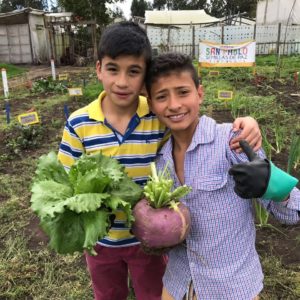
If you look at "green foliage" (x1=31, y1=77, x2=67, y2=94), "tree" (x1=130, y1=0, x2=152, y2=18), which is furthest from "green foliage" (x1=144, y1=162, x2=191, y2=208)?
"tree" (x1=130, y1=0, x2=152, y2=18)

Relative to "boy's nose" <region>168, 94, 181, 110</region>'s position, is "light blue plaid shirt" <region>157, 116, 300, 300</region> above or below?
→ below

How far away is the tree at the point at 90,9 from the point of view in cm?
1806

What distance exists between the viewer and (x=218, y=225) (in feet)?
4.84

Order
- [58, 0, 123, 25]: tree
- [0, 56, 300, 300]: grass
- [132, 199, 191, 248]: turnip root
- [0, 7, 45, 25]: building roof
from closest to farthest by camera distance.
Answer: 1. [132, 199, 191, 248]: turnip root
2. [0, 56, 300, 300]: grass
3. [0, 7, 45, 25]: building roof
4. [58, 0, 123, 25]: tree

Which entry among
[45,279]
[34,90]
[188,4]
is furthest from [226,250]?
[188,4]

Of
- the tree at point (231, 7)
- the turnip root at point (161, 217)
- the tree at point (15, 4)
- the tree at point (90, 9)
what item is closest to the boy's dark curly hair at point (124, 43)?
the turnip root at point (161, 217)

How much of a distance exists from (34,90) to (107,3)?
418 inches

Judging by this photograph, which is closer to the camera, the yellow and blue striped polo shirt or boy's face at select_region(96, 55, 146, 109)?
boy's face at select_region(96, 55, 146, 109)

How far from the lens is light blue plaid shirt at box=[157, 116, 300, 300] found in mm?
1468

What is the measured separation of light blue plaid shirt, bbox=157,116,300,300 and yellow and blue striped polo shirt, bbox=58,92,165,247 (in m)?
0.28

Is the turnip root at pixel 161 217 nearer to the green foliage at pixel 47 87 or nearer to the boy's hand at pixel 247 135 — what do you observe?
the boy's hand at pixel 247 135

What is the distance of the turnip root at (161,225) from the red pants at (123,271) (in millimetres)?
529

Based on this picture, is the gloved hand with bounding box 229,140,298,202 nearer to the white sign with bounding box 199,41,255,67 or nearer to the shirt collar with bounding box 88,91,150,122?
the shirt collar with bounding box 88,91,150,122

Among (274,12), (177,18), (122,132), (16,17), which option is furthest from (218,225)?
(177,18)
